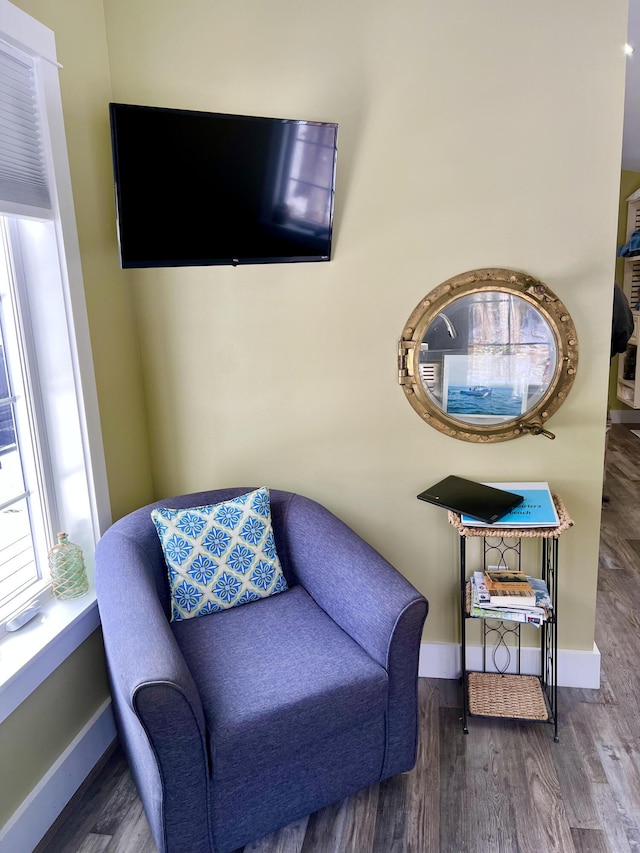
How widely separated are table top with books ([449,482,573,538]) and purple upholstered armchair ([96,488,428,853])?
341 mm

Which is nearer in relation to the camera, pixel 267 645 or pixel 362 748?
pixel 362 748

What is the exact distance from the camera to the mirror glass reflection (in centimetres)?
209

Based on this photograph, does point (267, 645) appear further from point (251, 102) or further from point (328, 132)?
point (251, 102)

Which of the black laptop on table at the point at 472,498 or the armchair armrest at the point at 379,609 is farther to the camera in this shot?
the black laptop on table at the point at 472,498

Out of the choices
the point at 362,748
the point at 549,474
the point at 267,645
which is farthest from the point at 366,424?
the point at 362,748

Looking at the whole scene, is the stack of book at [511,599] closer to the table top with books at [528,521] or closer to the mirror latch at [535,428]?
the table top with books at [528,521]

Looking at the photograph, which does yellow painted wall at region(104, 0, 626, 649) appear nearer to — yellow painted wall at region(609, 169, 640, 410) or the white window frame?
the white window frame

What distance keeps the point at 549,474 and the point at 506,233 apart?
33.2 inches

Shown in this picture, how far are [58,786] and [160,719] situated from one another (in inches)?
26.3

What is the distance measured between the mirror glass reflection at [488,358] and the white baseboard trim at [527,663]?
0.88m

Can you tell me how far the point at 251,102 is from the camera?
2090mm

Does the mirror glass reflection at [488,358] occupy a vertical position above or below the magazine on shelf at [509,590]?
above

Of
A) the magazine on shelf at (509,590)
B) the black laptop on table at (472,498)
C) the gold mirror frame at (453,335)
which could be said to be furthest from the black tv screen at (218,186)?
the magazine on shelf at (509,590)

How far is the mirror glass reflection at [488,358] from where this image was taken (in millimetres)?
2086
